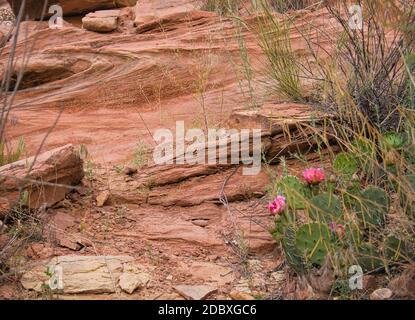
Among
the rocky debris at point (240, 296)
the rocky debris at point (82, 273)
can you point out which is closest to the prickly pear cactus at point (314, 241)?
Result: the rocky debris at point (240, 296)

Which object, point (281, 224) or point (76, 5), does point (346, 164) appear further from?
point (76, 5)

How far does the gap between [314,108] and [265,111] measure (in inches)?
11.4

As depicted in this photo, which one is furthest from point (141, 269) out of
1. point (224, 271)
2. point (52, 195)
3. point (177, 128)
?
point (177, 128)

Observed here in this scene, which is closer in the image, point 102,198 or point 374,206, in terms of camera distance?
point 374,206

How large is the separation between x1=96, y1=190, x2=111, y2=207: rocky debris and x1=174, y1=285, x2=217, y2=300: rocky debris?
3.04 ft

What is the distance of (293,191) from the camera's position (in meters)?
3.23

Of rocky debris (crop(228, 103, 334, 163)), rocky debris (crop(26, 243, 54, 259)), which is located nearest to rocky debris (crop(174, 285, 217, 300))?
rocky debris (crop(26, 243, 54, 259))

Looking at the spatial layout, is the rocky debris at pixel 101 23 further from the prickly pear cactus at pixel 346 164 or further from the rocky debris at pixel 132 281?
the rocky debris at pixel 132 281

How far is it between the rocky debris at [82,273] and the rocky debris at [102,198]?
0.58 metres

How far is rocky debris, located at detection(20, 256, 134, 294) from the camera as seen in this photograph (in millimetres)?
3293

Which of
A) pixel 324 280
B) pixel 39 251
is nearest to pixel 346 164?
pixel 324 280

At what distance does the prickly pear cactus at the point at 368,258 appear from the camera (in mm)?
3115

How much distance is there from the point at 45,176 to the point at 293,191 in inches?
54.7

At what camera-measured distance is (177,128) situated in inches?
200
